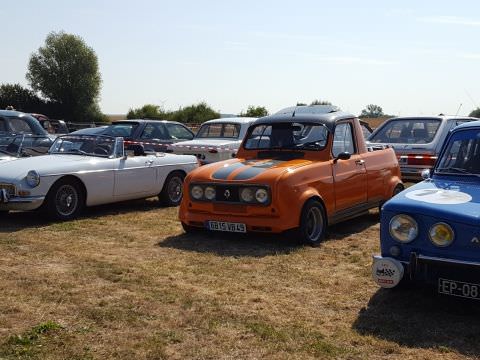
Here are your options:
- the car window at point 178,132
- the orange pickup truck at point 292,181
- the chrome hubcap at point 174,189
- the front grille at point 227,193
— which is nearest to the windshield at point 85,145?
the chrome hubcap at point 174,189

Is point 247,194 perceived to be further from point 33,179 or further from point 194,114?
point 194,114

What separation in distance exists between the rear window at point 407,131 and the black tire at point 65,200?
6.85 m

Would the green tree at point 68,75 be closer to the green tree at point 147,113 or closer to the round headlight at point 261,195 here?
the green tree at point 147,113

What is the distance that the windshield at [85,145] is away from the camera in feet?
32.5

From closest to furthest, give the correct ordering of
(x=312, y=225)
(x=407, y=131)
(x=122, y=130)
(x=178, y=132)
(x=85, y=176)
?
1. (x=312, y=225)
2. (x=85, y=176)
3. (x=407, y=131)
4. (x=122, y=130)
5. (x=178, y=132)

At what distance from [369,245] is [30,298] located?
4.17 meters

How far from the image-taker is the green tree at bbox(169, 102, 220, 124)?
1790 inches

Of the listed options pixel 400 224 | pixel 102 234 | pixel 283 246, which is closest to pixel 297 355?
pixel 400 224

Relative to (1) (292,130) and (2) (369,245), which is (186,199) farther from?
(2) (369,245)

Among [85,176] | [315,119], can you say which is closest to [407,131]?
[315,119]

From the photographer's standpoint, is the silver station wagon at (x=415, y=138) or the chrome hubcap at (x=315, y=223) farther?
the silver station wagon at (x=415, y=138)

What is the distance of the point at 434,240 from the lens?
465 cm

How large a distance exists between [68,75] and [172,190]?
50569mm

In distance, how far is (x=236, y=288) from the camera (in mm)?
5672
